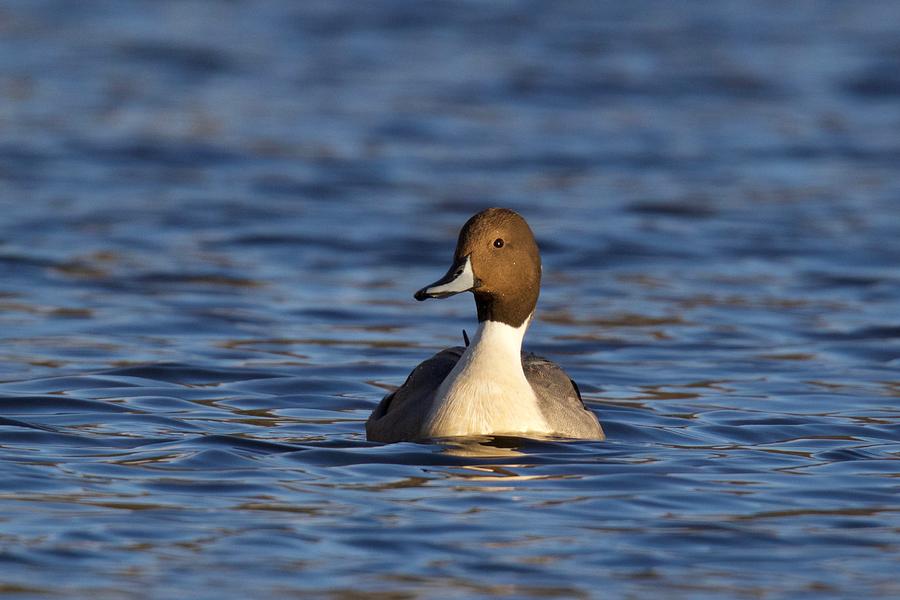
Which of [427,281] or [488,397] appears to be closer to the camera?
[488,397]

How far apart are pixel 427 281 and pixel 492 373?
19.1ft

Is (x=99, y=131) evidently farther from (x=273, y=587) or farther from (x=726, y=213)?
(x=273, y=587)

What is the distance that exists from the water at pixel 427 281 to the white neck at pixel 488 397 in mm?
133

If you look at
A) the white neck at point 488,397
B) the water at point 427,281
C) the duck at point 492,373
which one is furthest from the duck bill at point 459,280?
the water at point 427,281

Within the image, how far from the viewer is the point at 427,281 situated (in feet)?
47.4

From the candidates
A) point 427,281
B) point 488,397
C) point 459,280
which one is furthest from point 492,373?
point 427,281

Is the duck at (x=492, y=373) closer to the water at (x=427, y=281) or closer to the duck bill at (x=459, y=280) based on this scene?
the duck bill at (x=459, y=280)

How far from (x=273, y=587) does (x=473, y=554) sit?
2.79ft

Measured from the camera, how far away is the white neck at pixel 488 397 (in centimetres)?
859

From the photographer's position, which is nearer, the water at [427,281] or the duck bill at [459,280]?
the water at [427,281]

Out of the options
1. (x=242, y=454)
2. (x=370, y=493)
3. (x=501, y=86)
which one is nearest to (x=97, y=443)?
(x=242, y=454)

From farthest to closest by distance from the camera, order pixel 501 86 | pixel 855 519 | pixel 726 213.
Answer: pixel 501 86 → pixel 726 213 → pixel 855 519

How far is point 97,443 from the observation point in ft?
28.2

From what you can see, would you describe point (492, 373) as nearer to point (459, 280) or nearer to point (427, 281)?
point (459, 280)
